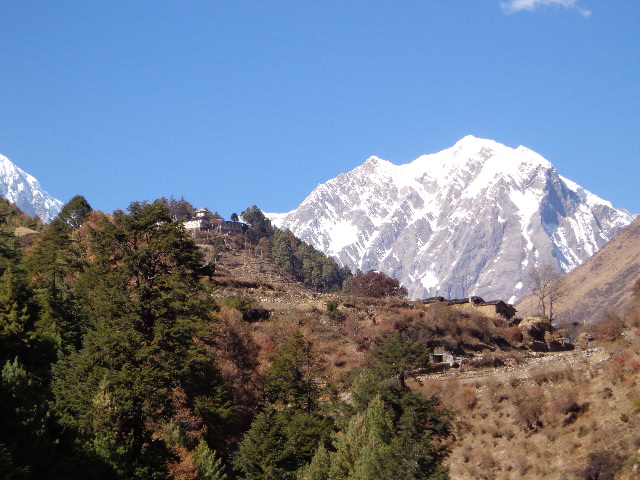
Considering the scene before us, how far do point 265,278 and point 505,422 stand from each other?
2384 inches

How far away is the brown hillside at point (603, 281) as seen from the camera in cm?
16675

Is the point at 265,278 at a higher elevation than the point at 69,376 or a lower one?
higher

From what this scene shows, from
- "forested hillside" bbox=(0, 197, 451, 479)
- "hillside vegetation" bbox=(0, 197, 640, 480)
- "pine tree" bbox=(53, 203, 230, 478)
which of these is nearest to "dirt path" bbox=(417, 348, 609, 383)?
"hillside vegetation" bbox=(0, 197, 640, 480)

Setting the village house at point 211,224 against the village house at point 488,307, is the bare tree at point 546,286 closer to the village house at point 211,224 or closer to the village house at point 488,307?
the village house at point 488,307

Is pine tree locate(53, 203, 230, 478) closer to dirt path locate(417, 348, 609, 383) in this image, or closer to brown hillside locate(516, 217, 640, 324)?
dirt path locate(417, 348, 609, 383)

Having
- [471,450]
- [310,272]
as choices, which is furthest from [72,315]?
[310,272]

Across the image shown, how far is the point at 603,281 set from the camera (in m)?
179

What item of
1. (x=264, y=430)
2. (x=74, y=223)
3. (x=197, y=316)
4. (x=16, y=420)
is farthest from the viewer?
(x=74, y=223)

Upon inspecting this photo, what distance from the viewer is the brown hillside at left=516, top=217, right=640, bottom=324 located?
16675 centimetres

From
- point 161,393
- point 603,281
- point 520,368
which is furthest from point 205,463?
point 603,281

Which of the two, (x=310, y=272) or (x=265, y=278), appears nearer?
(x=265, y=278)

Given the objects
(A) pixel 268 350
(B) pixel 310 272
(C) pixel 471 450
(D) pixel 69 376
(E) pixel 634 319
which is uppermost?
(B) pixel 310 272

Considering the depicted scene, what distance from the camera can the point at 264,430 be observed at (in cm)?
3984

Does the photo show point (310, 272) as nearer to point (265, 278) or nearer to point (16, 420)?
point (265, 278)
